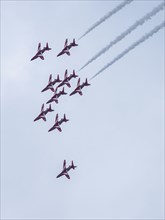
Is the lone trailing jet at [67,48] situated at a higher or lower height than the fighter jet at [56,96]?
higher

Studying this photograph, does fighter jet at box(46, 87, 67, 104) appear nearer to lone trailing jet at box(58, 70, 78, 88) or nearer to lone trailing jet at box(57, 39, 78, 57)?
lone trailing jet at box(58, 70, 78, 88)

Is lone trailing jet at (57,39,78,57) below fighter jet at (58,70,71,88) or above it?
above

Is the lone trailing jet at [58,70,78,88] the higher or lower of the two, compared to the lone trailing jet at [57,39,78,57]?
lower

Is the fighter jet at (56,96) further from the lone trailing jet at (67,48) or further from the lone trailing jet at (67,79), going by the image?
the lone trailing jet at (67,48)

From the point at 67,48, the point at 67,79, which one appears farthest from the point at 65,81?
the point at 67,48

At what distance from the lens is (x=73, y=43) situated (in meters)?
96.2

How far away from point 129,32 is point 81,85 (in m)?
31.0

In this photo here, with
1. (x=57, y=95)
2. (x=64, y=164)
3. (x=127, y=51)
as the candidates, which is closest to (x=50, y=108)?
(x=57, y=95)

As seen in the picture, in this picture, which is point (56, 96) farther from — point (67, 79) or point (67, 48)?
point (67, 48)

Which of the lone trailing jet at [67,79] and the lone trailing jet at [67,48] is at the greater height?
the lone trailing jet at [67,48]

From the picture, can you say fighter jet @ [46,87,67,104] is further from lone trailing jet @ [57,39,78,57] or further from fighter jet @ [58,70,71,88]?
lone trailing jet @ [57,39,78,57]

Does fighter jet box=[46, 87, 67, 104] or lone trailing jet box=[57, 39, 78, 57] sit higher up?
lone trailing jet box=[57, 39, 78, 57]

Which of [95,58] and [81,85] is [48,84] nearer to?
[81,85]

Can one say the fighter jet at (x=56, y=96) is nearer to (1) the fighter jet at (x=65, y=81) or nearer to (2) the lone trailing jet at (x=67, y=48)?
(1) the fighter jet at (x=65, y=81)
